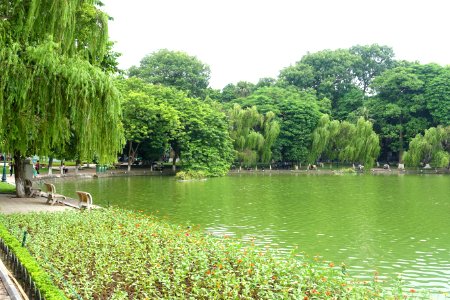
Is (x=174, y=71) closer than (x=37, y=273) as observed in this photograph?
No

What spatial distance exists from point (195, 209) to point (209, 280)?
498 inches

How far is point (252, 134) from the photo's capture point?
54.7m

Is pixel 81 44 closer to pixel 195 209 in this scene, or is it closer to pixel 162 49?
pixel 195 209

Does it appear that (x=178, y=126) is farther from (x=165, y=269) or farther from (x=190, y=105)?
(x=165, y=269)

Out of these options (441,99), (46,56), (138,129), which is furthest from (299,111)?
(46,56)

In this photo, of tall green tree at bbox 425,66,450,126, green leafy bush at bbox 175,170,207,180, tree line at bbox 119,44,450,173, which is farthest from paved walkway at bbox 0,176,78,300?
tall green tree at bbox 425,66,450,126

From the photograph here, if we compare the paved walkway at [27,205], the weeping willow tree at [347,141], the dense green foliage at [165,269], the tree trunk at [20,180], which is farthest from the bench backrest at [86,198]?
the weeping willow tree at [347,141]

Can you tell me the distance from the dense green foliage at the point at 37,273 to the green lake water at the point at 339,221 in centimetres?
611

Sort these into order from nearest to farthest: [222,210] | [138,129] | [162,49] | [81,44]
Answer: [81,44], [222,210], [138,129], [162,49]

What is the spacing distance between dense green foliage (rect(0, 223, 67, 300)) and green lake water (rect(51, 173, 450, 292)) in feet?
20.1

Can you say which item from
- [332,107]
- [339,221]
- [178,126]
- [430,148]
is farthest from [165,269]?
[332,107]

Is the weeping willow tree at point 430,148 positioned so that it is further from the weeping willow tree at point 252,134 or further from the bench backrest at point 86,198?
the bench backrest at point 86,198

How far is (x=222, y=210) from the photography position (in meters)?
20.4

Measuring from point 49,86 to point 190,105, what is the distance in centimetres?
4051
